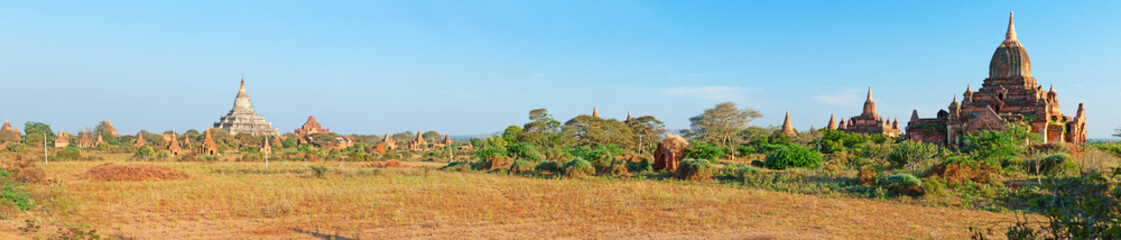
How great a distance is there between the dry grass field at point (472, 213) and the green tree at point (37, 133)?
50.7 metres

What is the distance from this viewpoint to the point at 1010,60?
106ft

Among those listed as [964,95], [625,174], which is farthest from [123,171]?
[964,95]

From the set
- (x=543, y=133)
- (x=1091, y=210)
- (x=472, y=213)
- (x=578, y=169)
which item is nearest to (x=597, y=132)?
(x=543, y=133)

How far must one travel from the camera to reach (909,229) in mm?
9602

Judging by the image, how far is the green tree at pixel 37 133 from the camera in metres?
54.3

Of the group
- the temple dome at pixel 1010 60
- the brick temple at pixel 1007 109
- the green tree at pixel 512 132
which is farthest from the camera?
the green tree at pixel 512 132

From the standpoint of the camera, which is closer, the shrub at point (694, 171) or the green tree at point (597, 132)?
the shrub at point (694, 171)

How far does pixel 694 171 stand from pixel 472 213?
27.6ft

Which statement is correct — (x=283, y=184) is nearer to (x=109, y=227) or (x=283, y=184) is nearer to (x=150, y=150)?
(x=109, y=227)

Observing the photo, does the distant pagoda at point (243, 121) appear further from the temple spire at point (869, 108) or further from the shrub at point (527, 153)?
the temple spire at point (869, 108)

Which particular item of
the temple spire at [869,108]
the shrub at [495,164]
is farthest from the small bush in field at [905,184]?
the temple spire at [869,108]

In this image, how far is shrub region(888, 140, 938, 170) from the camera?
19.3m

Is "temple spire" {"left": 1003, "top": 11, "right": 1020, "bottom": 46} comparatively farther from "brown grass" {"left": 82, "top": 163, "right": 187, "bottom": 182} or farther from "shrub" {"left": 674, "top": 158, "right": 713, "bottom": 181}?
"brown grass" {"left": 82, "top": 163, "right": 187, "bottom": 182}

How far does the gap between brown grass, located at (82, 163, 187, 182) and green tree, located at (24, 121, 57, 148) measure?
1793 inches
